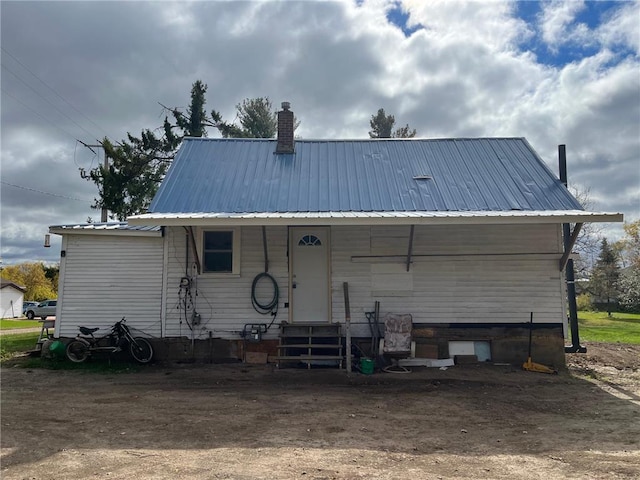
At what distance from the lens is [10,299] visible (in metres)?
44.8

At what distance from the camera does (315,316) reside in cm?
927

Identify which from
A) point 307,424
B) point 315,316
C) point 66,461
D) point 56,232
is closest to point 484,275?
point 315,316

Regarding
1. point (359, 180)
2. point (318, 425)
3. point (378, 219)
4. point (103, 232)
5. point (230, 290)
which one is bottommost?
point (318, 425)

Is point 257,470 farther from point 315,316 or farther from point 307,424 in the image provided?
point 315,316

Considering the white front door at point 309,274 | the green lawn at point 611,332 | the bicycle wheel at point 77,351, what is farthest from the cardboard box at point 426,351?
the green lawn at point 611,332

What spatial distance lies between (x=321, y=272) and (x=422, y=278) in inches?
82.5

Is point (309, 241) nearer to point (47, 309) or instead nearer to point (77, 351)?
point (77, 351)

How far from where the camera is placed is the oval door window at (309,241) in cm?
945

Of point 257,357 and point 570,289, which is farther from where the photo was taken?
point 570,289

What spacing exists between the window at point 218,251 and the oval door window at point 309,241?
148 centimetres

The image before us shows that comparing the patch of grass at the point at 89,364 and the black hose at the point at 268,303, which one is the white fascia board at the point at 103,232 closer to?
the black hose at the point at 268,303

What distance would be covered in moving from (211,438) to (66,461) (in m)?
1.36

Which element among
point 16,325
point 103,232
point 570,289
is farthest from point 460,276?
point 16,325

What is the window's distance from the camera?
30.8 ft
